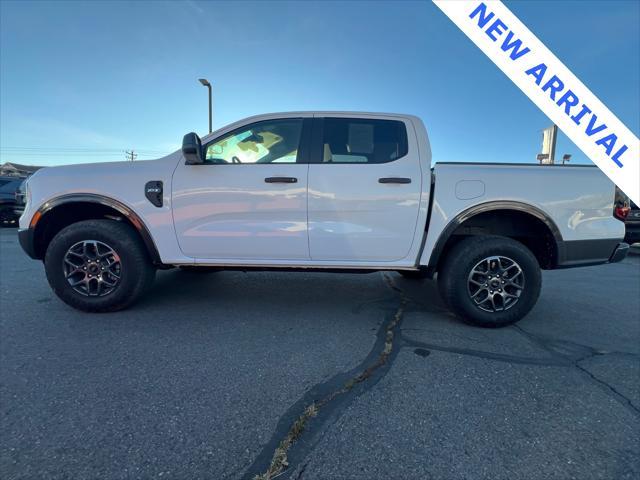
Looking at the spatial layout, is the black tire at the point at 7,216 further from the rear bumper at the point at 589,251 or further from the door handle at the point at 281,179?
the rear bumper at the point at 589,251

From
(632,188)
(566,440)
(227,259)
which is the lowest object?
(566,440)

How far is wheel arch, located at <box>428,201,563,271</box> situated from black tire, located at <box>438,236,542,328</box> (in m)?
0.20

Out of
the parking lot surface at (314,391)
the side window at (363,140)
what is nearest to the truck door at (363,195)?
the side window at (363,140)

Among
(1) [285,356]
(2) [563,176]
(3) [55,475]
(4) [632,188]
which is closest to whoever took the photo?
(3) [55,475]

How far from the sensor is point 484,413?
1.86m

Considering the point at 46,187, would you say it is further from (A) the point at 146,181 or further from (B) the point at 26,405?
(B) the point at 26,405

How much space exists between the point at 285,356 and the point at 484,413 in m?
1.38

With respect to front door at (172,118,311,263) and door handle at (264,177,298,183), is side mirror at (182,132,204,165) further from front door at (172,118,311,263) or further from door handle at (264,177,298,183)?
door handle at (264,177,298,183)

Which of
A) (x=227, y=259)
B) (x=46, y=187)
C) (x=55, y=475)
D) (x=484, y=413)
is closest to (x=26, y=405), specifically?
(x=55, y=475)

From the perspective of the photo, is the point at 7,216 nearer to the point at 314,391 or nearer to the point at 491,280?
the point at 314,391

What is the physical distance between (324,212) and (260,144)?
0.97 meters

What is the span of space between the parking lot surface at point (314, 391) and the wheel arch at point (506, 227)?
2.33 feet

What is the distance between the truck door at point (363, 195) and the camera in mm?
2938

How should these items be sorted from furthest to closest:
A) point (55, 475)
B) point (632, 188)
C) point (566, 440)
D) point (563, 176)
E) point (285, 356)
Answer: point (563, 176)
point (285, 356)
point (632, 188)
point (566, 440)
point (55, 475)
